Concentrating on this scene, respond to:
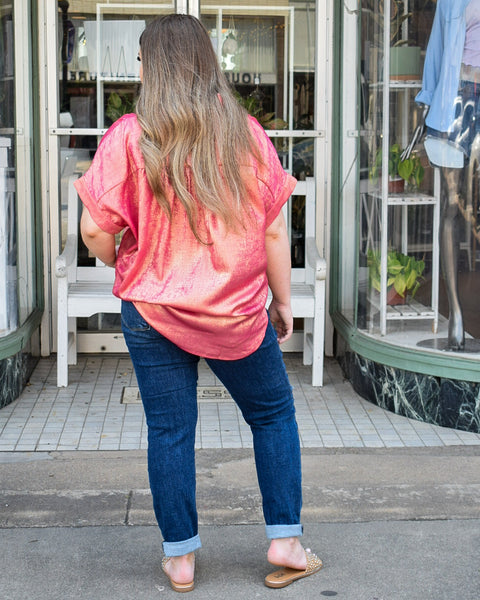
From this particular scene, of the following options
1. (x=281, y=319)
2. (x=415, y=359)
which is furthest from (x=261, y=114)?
(x=281, y=319)

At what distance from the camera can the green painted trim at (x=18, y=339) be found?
4961mm

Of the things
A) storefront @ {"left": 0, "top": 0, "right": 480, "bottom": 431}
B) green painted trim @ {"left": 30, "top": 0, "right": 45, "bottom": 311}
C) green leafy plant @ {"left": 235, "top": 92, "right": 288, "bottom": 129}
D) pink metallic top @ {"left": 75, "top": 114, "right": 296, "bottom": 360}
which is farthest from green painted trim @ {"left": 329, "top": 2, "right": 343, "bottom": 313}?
pink metallic top @ {"left": 75, "top": 114, "right": 296, "bottom": 360}

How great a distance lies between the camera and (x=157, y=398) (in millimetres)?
2918

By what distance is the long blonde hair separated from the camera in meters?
2.68

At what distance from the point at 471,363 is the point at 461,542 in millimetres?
1338

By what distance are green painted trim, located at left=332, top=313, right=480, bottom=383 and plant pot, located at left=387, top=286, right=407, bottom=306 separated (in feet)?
0.72

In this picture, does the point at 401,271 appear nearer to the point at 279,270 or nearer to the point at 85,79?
the point at 279,270

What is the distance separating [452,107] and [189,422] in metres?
2.43

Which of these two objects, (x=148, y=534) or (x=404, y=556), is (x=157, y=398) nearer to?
(x=148, y=534)

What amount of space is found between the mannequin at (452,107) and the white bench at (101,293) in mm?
774

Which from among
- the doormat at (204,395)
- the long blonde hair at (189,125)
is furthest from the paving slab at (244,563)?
the doormat at (204,395)

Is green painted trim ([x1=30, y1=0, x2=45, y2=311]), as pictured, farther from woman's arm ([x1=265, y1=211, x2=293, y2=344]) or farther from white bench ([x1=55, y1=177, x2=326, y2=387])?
woman's arm ([x1=265, y1=211, x2=293, y2=344])

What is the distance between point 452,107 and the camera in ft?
15.3

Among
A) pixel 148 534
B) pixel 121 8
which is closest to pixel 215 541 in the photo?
pixel 148 534
